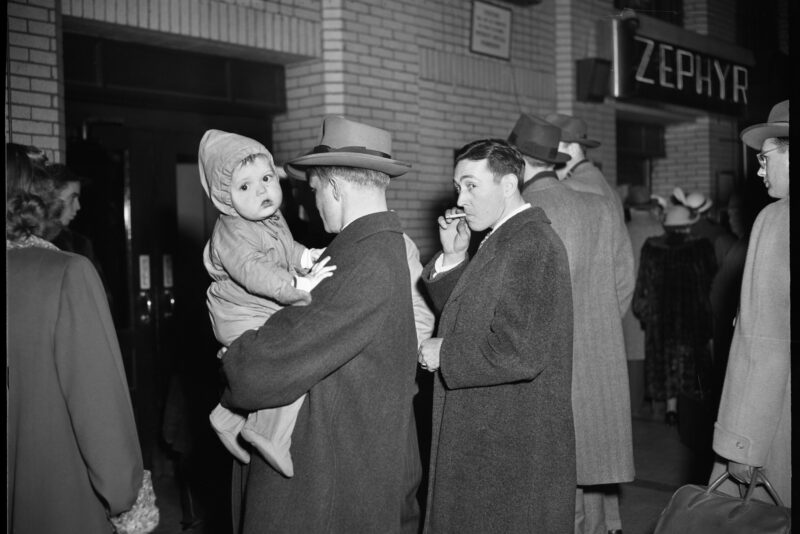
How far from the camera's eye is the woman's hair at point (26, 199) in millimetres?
2518

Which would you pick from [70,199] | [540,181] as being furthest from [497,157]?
[70,199]

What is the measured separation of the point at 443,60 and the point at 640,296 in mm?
2891

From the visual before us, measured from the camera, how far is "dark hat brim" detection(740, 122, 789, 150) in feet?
9.02

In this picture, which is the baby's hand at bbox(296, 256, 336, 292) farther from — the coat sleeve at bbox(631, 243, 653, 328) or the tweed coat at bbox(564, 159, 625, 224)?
the coat sleeve at bbox(631, 243, 653, 328)

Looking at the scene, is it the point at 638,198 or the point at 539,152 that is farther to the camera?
the point at 638,198

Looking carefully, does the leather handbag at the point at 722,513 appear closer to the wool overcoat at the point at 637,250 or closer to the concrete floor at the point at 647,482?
the concrete floor at the point at 647,482

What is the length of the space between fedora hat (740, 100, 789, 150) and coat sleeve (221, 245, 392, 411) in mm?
1402

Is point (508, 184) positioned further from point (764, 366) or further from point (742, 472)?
point (742, 472)

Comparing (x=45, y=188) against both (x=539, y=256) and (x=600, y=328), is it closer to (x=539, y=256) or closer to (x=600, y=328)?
(x=539, y=256)

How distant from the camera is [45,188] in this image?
2.60m

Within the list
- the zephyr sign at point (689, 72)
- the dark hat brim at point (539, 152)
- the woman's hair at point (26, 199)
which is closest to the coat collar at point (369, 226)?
the woman's hair at point (26, 199)

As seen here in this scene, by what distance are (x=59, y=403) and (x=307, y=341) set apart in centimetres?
77

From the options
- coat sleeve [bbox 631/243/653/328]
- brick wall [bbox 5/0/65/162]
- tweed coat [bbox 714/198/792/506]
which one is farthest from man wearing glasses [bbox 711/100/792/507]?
coat sleeve [bbox 631/243/653/328]

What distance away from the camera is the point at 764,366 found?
8.70 ft
